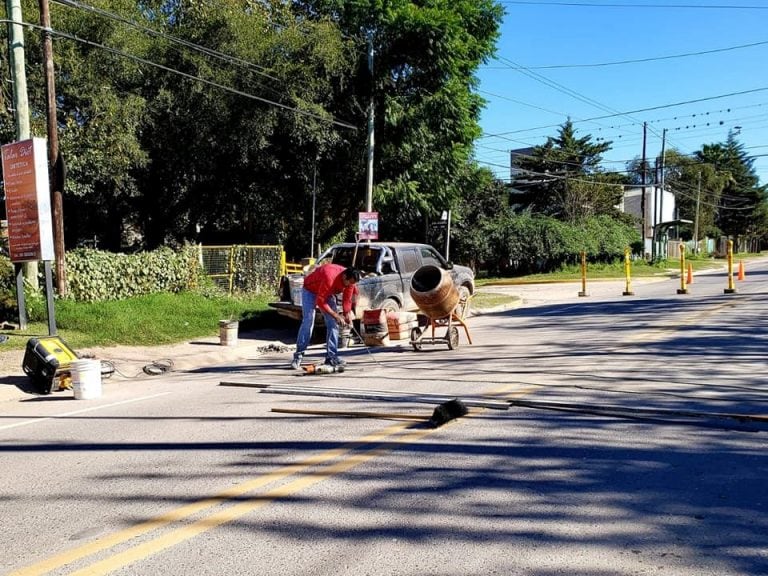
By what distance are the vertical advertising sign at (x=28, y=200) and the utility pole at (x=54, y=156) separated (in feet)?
8.78

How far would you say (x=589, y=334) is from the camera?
13.5 metres

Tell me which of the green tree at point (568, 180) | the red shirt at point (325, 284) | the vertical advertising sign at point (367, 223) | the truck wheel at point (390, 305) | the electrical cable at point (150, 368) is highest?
the green tree at point (568, 180)

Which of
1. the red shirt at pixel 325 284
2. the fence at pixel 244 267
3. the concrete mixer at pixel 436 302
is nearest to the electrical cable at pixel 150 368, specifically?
the red shirt at pixel 325 284

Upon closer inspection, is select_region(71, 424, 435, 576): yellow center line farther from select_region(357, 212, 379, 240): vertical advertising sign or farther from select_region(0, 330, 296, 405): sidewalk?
select_region(357, 212, 379, 240): vertical advertising sign

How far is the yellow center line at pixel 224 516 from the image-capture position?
386 cm

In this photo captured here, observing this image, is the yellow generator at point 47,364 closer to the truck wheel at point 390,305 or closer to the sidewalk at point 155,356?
the sidewalk at point 155,356

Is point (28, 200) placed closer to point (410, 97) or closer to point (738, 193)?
point (410, 97)

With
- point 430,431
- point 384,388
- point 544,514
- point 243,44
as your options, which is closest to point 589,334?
point 384,388

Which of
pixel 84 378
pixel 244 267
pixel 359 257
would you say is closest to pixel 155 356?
pixel 84 378

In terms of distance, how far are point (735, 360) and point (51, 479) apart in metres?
8.59

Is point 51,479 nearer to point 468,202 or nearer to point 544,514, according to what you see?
point 544,514

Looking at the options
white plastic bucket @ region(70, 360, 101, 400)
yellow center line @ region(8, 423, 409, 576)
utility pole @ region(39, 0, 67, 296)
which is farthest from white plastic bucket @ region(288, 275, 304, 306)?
yellow center line @ region(8, 423, 409, 576)

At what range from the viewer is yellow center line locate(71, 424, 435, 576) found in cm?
386

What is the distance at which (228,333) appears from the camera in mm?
14273
